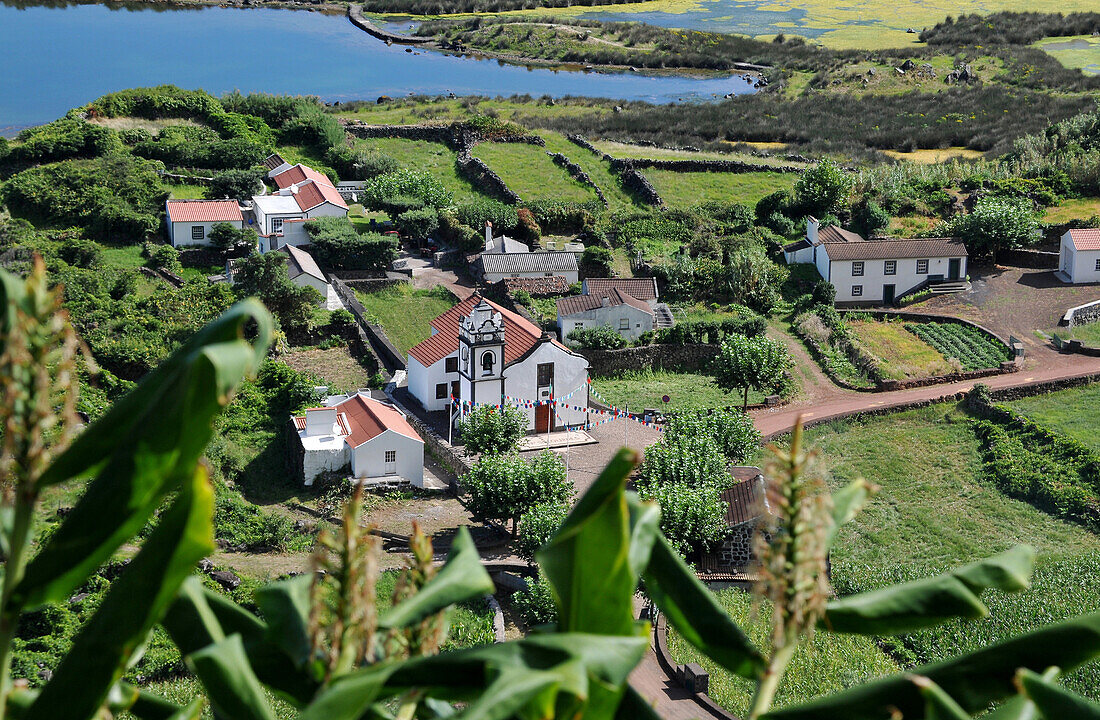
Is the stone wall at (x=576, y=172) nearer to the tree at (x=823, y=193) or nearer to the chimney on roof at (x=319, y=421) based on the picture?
the tree at (x=823, y=193)

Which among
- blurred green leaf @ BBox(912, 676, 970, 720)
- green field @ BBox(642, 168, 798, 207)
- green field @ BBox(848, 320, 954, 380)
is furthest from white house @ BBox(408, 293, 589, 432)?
blurred green leaf @ BBox(912, 676, 970, 720)

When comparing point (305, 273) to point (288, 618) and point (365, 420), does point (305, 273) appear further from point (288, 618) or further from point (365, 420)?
point (288, 618)

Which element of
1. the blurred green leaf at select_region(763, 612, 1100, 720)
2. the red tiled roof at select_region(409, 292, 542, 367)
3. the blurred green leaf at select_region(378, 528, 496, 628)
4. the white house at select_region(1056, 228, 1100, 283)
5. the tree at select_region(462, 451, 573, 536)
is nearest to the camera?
the blurred green leaf at select_region(378, 528, 496, 628)

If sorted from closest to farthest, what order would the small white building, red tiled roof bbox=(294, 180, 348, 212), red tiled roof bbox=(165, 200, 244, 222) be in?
the small white building → red tiled roof bbox=(165, 200, 244, 222) → red tiled roof bbox=(294, 180, 348, 212)

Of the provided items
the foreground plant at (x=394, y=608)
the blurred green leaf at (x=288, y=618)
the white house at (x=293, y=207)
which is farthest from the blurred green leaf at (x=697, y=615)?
the white house at (x=293, y=207)

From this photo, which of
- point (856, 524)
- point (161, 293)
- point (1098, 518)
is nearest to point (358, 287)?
point (161, 293)

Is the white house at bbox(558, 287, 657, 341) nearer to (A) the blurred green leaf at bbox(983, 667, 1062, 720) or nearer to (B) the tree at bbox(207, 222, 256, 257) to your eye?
(B) the tree at bbox(207, 222, 256, 257)
